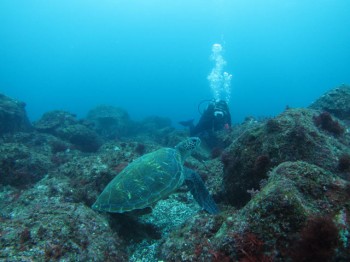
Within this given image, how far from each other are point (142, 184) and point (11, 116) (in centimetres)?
1591

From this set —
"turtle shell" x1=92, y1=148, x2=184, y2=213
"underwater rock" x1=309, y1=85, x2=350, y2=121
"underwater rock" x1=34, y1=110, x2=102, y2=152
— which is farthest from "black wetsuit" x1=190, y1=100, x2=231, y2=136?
"turtle shell" x1=92, y1=148, x2=184, y2=213

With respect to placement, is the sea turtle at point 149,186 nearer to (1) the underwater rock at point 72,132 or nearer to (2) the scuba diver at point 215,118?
(2) the scuba diver at point 215,118

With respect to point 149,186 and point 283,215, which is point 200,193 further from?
point 283,215

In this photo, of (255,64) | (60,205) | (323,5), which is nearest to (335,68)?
(255,64)

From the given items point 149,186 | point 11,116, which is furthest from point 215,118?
point 11,116

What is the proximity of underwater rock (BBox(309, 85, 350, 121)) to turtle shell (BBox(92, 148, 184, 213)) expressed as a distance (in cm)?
969

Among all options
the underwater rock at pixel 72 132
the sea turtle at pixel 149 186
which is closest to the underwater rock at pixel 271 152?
the sea turtle at pixel 149 186

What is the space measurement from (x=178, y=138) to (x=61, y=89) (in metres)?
195

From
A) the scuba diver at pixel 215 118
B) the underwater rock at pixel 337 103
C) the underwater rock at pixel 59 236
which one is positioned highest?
the scuba diver at pixel 215 118

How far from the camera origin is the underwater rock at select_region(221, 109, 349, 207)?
202 inches

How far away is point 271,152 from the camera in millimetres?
5379

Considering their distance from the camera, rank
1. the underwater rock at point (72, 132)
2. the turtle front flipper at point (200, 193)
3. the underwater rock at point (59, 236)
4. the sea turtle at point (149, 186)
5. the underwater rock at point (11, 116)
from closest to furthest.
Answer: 1. the underwater rock at point (59, 236)
2. the turtle front flipper at point (200, 193)
3. the sea turtle at point (149, 186)
4. the underwater rock at point (11, 116)
5. the underwater rock at point (72, 132)

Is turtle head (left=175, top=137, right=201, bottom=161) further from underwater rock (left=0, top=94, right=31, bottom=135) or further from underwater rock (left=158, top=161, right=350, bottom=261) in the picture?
Result: underwater rock (left=0, top=94, right=31, bottom=135)

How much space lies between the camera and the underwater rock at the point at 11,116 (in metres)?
17.2
